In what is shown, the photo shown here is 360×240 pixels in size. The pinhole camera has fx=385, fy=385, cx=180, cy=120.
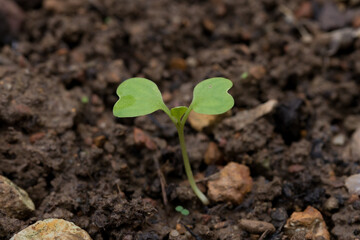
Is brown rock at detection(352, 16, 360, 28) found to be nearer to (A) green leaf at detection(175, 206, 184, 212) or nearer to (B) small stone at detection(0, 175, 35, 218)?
(A) green leaf at detection(175, 206, 184, 212)

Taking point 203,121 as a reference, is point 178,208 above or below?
below

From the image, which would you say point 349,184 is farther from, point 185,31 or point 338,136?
point 185,31

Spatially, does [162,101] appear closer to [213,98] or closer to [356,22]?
[213,98]

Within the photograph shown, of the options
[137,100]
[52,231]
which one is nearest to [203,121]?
[137,100]

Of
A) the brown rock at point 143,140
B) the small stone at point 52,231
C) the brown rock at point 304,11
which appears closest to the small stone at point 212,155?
the brown rock at point 143,140

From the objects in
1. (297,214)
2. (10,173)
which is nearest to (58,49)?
(10,173)

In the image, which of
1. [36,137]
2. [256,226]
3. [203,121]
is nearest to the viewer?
[256,226]
